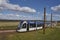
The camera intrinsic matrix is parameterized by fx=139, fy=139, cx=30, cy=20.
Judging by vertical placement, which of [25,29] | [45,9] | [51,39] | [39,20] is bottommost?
[51,39]

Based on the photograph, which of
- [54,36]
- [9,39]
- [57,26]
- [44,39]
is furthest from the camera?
[57,26]

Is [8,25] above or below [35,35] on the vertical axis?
above

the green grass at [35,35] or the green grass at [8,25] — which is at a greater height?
the green grass at [8,25]

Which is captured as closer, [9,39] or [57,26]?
[9,39]

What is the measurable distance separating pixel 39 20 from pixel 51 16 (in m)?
0.59

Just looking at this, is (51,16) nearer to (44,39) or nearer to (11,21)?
(44,39)

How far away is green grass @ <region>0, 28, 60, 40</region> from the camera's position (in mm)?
4584

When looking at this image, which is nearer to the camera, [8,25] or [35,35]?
[8,25]

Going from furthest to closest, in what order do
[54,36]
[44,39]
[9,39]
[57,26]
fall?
[57,26] → [54,36] → [44,39] → [9,39]

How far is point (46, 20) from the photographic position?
213 inches

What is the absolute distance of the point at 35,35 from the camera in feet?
16.4

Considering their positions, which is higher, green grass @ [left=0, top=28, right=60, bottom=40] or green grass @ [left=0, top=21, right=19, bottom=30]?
green grass @ [left=0, top=21, right=19, bottom=30]

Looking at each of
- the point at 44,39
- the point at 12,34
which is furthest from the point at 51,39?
the point at 12,34

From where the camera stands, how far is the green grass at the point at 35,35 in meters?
4.58
